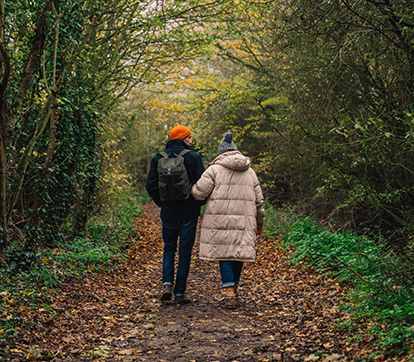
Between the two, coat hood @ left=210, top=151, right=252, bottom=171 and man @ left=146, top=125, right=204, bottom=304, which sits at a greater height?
coat hood @ left=210, top=151, right=252, bottom=171

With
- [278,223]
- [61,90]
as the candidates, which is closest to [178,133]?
[61,90]

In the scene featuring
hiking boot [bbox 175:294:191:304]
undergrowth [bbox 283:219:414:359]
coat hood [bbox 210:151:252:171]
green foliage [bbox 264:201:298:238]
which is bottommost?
hiking boot [bbox 175:294:191:304]

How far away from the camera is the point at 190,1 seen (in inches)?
420

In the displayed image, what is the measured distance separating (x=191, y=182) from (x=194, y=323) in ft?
6.16

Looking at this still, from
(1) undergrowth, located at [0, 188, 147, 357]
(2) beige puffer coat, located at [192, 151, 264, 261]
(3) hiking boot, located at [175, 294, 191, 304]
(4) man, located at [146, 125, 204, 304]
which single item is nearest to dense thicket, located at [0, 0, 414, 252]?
(1) undergrowth, located at [0, 188, 147, 357]

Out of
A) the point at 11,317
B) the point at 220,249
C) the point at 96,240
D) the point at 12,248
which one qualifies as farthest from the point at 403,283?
the point at 96,240

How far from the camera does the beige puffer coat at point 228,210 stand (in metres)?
5.77

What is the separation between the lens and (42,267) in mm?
6020

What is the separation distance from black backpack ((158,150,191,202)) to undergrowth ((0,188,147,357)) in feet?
6.17

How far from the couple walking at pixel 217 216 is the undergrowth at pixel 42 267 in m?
1.60

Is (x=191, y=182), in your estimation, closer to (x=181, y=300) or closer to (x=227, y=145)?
(x=227, y=145)

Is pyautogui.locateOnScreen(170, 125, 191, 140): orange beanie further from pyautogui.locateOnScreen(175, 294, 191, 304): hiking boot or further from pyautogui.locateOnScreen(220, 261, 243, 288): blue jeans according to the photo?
pyautogui.locateOnScreen(175, 294, 191, 304): hiking boot

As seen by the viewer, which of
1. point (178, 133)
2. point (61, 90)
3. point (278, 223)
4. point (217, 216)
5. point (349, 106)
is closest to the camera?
point (217, 216)

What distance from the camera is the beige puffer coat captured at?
577 cm
